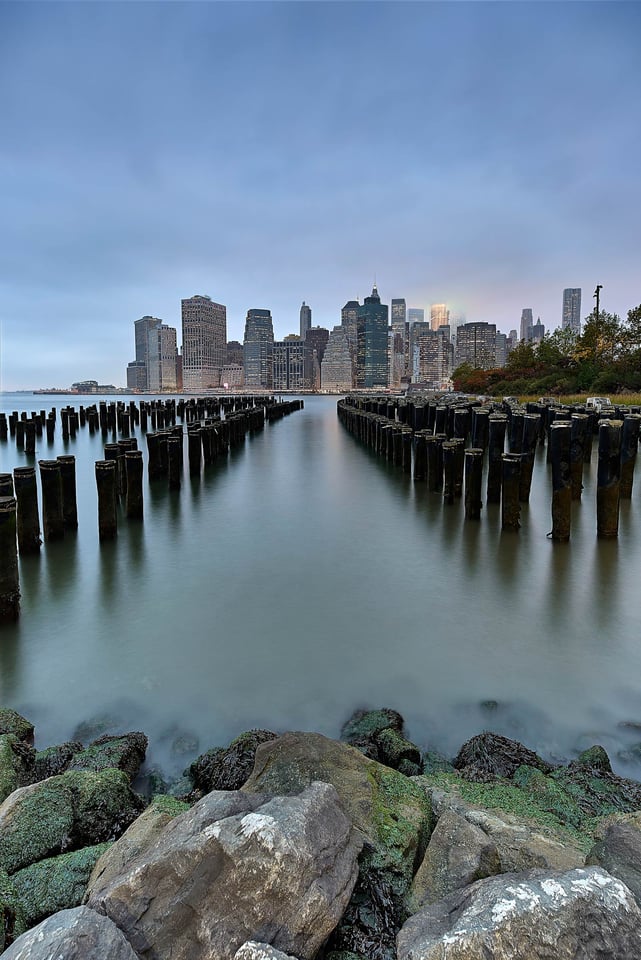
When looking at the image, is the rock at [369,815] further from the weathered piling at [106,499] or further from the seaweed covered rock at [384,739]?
the weathered piling at [106,499]

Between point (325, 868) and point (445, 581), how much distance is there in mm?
5163

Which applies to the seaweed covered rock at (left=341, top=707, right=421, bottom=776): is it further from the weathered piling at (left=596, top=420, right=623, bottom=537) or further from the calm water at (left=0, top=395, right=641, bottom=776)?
the weathered piling at (left=596, top=420, right=623, bottom=537)

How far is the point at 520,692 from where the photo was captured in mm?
4391

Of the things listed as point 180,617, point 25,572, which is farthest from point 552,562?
point 25,572

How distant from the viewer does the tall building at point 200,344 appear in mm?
173250

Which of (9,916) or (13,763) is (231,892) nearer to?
(9,916)

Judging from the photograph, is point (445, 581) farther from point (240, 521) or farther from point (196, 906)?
point (196, 906)

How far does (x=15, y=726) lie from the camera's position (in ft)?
11.9

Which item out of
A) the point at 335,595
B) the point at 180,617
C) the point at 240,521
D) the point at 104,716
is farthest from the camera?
the point at 240,521

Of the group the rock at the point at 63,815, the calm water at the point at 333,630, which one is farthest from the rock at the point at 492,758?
the rock at the point at 63,815

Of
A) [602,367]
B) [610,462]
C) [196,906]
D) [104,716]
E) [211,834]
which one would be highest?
[602,367]

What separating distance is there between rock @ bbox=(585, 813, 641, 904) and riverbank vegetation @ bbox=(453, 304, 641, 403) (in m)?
31.8

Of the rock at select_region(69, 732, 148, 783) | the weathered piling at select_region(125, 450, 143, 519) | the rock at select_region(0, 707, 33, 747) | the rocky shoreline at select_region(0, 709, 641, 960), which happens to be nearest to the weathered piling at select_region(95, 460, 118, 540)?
the weathered piling at select_region(125, 450, 143, 519)

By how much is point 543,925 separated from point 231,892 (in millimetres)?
1040
